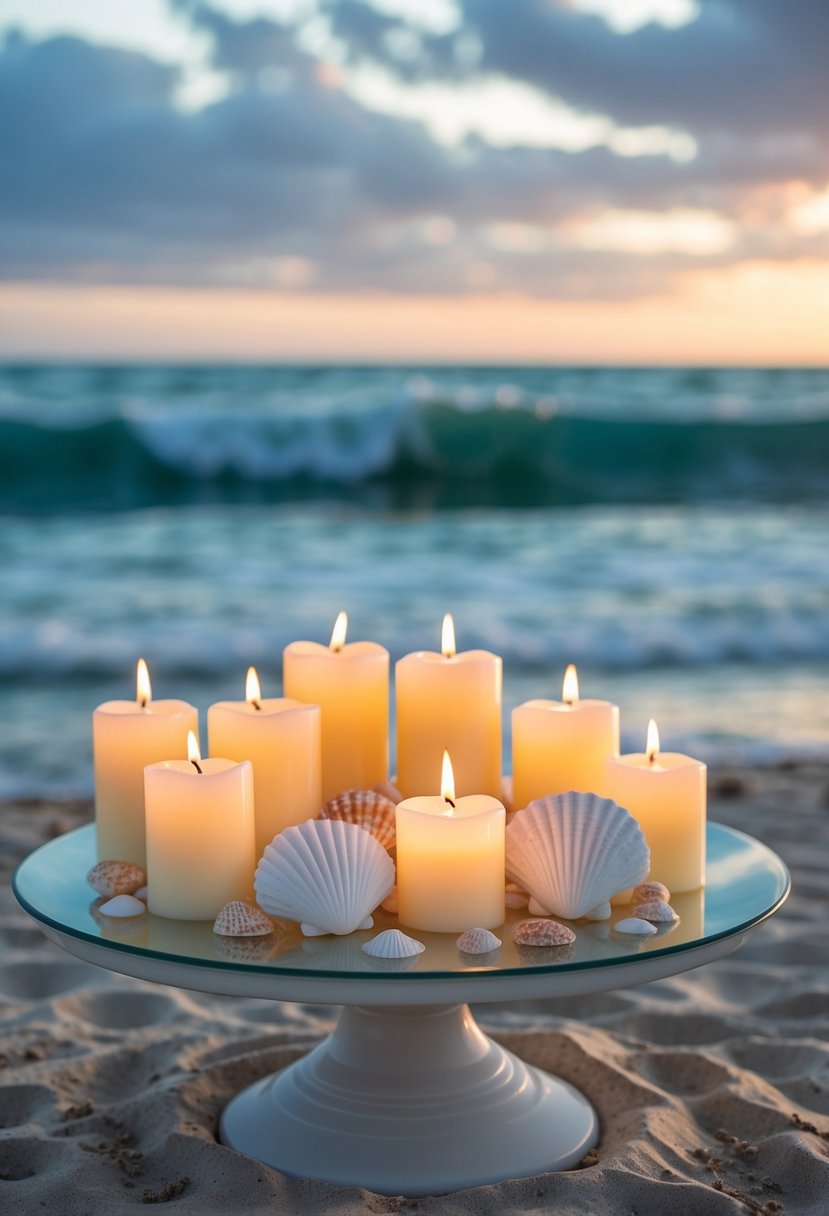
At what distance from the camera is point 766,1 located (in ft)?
22.4

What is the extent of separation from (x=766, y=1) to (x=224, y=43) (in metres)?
3.94

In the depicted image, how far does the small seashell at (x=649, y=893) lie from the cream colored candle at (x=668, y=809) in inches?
2.3

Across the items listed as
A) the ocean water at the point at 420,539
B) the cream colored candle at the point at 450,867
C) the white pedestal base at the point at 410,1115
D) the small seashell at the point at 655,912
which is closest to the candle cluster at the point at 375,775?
the cream colored candle at the point at 450,867

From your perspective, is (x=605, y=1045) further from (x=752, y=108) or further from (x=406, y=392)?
(x=406, y=392)

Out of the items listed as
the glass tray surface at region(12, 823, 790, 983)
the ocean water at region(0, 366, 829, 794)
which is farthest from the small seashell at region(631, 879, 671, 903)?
Answer: the ocean water at region(0, 366, 829, 794)

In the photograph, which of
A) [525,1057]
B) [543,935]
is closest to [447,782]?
[543,935]

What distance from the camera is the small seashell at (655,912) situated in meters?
1.63

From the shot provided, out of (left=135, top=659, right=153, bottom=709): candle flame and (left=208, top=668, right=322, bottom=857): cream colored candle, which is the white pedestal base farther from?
(left=135, top=659, right=153, bottom=709): candle flame

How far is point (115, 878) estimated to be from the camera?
1.74 m

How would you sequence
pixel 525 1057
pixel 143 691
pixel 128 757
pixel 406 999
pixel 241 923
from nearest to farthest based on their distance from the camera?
1. pixel 406 999
2. pixel 241 923
3. pixel 128 757
4. pixel 143 691
5. pixel 525 1057

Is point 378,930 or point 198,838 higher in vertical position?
point 198,838

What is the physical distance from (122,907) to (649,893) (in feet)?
2.30

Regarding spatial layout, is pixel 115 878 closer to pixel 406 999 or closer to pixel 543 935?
pixel 406 999

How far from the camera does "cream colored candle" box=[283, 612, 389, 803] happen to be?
1.86 meters
